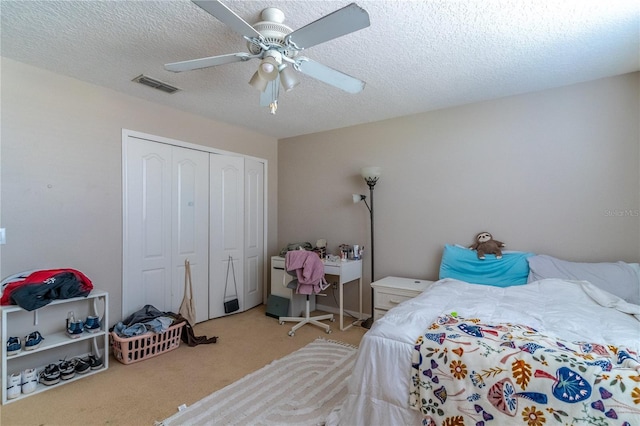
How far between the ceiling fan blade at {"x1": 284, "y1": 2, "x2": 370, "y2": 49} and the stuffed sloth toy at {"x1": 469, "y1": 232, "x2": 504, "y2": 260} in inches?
95.2

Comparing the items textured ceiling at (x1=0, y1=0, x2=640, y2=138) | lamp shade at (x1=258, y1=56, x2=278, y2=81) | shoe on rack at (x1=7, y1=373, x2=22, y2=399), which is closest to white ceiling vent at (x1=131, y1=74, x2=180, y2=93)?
textured ceiling at (x1=0, y1=0, x2=640, y2=138)

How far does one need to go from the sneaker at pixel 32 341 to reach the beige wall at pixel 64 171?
509mm

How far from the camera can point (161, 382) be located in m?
2.39

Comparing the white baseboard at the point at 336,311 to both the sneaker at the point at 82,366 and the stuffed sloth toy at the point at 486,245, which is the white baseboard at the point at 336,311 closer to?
the stuffed sloth toy at the point at 486,245

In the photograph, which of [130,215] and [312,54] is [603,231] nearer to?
[312,54]

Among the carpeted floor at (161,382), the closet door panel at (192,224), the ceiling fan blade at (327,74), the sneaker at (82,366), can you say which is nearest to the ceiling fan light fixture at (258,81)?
the ceiling fan blade at (327,74)

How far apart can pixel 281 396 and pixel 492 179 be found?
2.74 metres

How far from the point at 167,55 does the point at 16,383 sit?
2535mm

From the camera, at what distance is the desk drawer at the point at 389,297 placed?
3037mm

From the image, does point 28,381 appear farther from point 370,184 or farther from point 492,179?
point 492,179

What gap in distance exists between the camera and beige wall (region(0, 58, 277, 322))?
237 cm

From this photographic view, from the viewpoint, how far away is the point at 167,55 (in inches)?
89.2

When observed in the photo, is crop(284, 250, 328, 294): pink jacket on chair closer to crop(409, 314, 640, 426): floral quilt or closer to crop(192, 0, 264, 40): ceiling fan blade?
crop(409, 314, 640, 426): floral quilt

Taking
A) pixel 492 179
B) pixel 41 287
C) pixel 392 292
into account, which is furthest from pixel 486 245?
pixel 41 287
